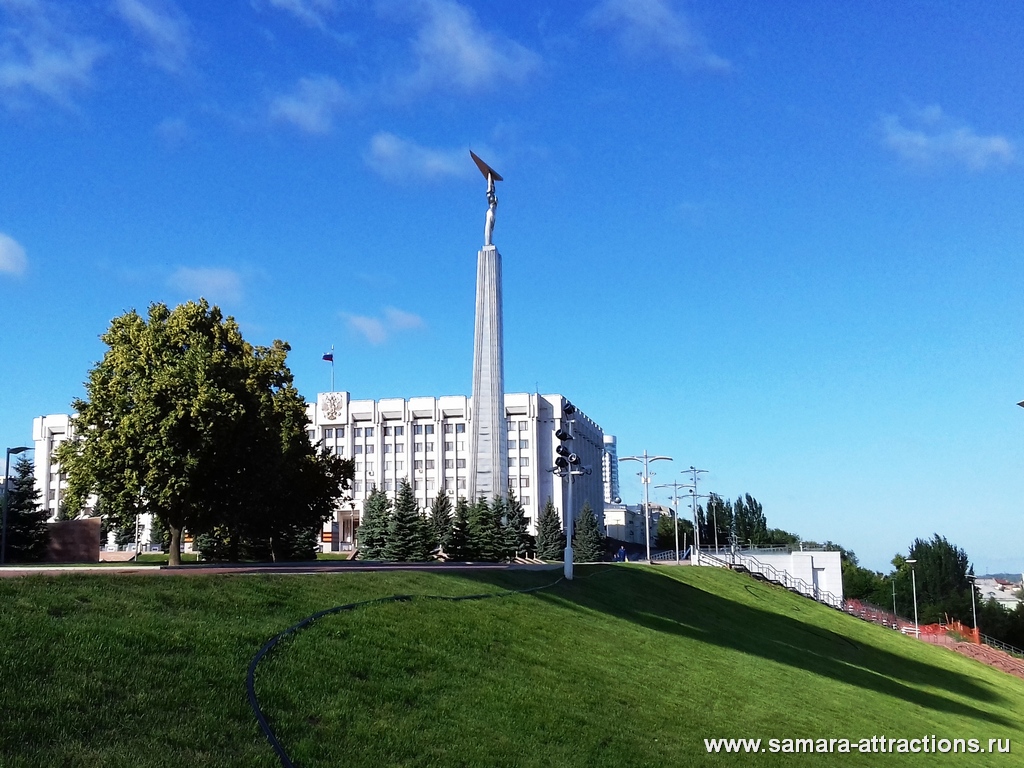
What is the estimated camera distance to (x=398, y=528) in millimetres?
71000

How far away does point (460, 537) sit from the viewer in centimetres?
7700

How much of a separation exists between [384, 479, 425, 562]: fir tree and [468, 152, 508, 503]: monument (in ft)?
69.2

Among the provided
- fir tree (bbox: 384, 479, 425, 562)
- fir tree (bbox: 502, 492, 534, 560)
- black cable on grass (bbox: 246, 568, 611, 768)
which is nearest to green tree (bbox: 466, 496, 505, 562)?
fir tree (bbox: 502, 492, 534, 560)

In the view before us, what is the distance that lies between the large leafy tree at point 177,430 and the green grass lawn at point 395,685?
43.9 ft

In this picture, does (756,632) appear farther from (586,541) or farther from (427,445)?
(427,445)

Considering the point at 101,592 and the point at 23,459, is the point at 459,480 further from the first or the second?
the point at 101,592

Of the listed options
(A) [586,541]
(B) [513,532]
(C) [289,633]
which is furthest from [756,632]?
(A) [586,541]

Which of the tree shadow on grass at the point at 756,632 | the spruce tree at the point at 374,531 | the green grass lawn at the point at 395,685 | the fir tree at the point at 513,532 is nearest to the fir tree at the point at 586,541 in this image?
the fir tree at the point at 513,532

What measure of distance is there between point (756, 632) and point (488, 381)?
199 ft

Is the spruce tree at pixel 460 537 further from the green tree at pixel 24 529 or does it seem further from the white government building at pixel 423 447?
the white government building at pixel 423 447

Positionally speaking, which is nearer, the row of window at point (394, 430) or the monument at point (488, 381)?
the monument at point (488, 381)

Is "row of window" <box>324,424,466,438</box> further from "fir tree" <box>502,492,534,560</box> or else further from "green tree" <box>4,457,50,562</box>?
"green tree" <box>4,457,50,562</box>

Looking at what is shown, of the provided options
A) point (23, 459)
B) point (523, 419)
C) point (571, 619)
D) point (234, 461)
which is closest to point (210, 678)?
point (571, 619)

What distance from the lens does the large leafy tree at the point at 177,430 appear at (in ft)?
115
